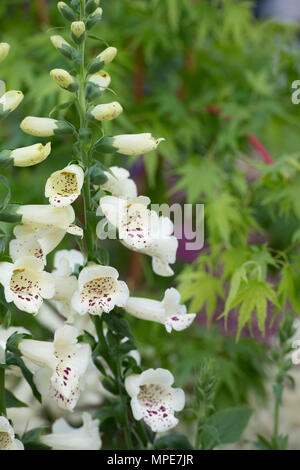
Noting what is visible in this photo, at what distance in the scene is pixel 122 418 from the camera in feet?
2.24

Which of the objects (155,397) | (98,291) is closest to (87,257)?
(98,291)

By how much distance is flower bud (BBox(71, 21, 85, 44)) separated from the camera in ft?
2.02

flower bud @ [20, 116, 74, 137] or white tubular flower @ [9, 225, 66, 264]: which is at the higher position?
flower bud @ [20, 116, 74, 137]

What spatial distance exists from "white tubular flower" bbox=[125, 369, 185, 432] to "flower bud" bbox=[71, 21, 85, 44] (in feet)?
1.06

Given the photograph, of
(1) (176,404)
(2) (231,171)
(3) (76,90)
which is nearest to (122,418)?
(1) (176,404)

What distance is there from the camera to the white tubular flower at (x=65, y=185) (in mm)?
585

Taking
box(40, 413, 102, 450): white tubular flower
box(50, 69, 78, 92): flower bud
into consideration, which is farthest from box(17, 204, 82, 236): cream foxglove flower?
box(40, 413, 102, 450): white tubular flower

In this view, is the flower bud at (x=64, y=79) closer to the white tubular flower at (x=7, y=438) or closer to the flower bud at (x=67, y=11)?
the flower bud at (x=67, y=11)

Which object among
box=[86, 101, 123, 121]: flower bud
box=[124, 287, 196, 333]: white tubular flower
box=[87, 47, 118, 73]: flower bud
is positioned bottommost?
box=[124, 287, 196, 333]: white tubular flower

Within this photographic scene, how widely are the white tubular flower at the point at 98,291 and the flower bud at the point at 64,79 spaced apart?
169 mm

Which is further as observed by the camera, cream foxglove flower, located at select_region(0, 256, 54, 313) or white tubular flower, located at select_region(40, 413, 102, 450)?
white tubular flower, located at select_region(40, 413, 102, 450)

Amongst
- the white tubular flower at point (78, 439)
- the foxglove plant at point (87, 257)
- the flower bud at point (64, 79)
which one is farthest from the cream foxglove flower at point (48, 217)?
the white tubular flower at point (78, 439)

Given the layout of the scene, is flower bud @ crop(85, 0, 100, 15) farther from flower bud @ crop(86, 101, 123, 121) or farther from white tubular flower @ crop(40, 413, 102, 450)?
white tubular flower @ crop(40, 413, 102, 450)

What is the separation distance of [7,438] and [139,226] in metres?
0.23
